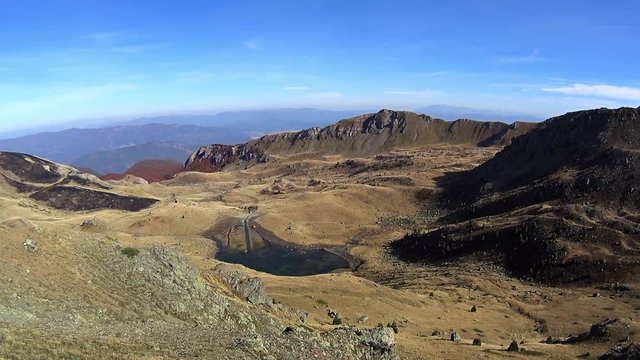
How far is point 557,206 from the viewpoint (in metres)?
81.0

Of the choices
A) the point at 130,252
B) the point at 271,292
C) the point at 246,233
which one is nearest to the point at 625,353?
the point at 271,292

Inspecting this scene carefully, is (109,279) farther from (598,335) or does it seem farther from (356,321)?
(598,335)

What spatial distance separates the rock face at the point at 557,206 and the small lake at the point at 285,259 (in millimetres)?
13006

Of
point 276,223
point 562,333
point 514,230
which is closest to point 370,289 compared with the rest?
point 562,333

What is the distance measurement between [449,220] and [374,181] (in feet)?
Answer: 138

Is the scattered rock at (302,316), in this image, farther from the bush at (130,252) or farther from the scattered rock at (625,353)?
the scattered rock at (625,353)

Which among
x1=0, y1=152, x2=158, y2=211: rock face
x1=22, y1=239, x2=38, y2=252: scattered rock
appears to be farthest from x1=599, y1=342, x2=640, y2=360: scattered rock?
x1=0, y1=152, x2=158, y2=211: rock face

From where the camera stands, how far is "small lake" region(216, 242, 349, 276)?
86500 mm

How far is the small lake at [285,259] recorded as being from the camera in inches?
3406

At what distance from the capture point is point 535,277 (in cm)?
6819

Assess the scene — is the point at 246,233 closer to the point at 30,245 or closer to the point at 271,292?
the point at 271,292

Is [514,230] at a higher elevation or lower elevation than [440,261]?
higher

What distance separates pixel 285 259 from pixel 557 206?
47.8 metres

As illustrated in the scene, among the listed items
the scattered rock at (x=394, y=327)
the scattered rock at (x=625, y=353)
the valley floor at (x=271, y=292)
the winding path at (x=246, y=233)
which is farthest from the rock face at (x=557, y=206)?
the scattered rock at (x=625, y=353)
